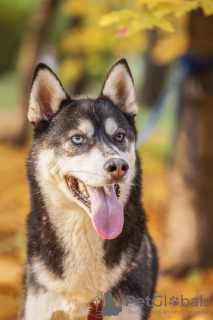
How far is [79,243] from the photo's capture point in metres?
3.24

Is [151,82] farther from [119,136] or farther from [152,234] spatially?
[119,136]

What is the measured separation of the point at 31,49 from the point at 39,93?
28.8 ft

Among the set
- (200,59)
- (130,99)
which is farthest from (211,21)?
(130,99)

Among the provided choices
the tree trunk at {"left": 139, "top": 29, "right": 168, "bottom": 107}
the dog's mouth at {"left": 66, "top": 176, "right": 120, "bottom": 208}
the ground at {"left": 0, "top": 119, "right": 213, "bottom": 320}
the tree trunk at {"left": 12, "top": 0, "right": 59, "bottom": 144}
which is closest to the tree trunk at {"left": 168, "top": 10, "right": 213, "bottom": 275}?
the ground at {"left": 0, "top": 119, "right": 213, "bottom": 320}

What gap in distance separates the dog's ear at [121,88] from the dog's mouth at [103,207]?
30.4 inches

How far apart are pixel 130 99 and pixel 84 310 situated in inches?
63.1

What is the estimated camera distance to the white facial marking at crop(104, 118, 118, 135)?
131 inches

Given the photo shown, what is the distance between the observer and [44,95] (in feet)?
11.3

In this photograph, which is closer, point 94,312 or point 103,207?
point 103,207

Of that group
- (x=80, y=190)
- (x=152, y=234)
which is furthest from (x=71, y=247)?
(x=152, y=234)

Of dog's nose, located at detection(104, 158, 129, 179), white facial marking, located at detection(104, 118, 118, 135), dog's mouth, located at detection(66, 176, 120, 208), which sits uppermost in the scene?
white facial marking, located at detection(104, 118, 118, 135)

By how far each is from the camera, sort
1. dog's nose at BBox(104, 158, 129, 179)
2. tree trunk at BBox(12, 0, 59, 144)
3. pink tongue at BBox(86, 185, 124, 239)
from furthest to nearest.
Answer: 1. tree trunk at BBox(12, 0, 59, 144)
2. pink tongue at BBox(86, 185, 124, 239)
3. dog's nose at BBox(104, 158, 129, 179)

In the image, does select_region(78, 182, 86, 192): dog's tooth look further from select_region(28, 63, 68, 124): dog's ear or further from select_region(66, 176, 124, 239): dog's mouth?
select_region(28, 63, 68, 124): dog's ear

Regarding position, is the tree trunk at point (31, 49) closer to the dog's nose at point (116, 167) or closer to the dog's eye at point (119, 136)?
the dog's eye at point (119, 136)
